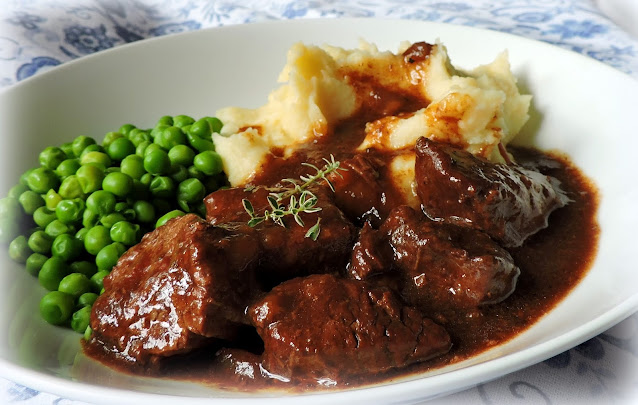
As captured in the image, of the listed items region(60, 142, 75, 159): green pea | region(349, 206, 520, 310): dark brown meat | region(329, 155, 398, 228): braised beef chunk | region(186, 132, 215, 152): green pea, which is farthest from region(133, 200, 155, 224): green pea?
region(349, 206, 520, 310): dark brown meat

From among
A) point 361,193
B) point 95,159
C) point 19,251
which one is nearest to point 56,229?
point 19,251

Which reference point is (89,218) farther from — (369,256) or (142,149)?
(369,256)

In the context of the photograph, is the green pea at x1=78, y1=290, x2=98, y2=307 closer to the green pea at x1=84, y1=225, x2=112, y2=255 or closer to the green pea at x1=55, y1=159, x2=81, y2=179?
the green pea at x1=84, y1=225, x2=112, y2=255

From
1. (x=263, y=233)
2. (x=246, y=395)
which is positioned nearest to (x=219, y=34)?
(x=263, y=233)

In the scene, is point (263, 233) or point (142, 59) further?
point (142, 59)

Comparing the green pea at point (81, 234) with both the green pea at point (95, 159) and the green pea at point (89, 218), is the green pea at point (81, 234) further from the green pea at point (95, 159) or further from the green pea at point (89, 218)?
the green pea at point (95, 159)

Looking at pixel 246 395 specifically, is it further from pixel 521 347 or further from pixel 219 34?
pixel 219 34
